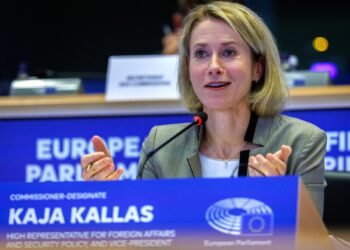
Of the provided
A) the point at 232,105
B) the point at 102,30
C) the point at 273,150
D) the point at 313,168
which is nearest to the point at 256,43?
the point at 232,105

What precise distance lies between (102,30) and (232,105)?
5806 millimetres

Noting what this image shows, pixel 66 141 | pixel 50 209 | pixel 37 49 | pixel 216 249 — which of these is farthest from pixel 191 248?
pixel 37 49

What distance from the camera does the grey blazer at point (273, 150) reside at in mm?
2211

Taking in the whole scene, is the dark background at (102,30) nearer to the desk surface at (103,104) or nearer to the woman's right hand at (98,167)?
Result: the desk surface at (103,104)

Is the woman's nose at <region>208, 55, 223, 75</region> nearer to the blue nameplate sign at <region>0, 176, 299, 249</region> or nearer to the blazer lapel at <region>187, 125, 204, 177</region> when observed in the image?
the blazer lapel at <region>187, 125, 204, 177</region>

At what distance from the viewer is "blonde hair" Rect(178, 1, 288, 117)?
236 cm

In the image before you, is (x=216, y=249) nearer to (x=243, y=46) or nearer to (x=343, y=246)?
Answer: (x=343, y=246)

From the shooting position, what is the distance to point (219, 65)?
236cm

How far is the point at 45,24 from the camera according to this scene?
8.22 metres

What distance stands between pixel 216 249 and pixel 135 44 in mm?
6731

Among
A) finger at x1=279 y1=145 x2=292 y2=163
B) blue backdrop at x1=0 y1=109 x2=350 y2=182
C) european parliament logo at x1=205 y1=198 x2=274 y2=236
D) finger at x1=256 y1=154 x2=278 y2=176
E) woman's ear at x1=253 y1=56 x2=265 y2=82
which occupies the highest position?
woman's ear at x1=253 y1=56 x2=265 y2=82

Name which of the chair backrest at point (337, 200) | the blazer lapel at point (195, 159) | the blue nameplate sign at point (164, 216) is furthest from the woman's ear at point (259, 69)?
the blue nameplate sign at point (164, 216)

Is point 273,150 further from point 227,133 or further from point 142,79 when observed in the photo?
point 142,79

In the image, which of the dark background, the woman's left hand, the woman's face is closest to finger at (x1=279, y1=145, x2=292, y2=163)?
the woman's left hand
